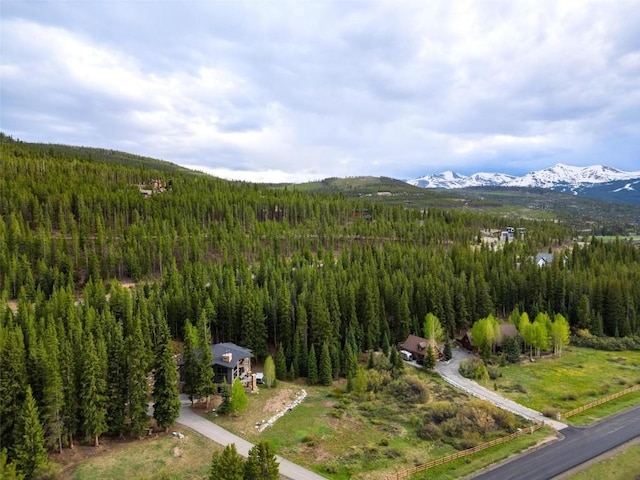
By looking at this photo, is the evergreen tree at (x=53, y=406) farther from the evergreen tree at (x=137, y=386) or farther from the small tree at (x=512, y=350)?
the small tree at (x=512, y=350)

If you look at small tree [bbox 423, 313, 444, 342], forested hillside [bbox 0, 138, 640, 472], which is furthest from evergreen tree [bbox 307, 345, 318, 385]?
small tree [bbox 423, 313, 444, 342]

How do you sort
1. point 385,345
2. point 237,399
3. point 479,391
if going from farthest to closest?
point 385,345 < point 479,391 < point 237,399

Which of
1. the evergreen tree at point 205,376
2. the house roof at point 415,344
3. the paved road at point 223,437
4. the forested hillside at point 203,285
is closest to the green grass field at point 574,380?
the house roof at point 415,344

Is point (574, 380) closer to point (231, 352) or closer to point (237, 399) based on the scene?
point (237, 399)

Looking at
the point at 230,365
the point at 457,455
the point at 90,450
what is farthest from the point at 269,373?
the point at 457,455

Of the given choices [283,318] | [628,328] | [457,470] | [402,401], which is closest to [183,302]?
[283,318]

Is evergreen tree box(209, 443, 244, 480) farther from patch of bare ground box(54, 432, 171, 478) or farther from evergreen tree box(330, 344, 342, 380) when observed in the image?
evergreen tree box(330, 344, 342, 380)
